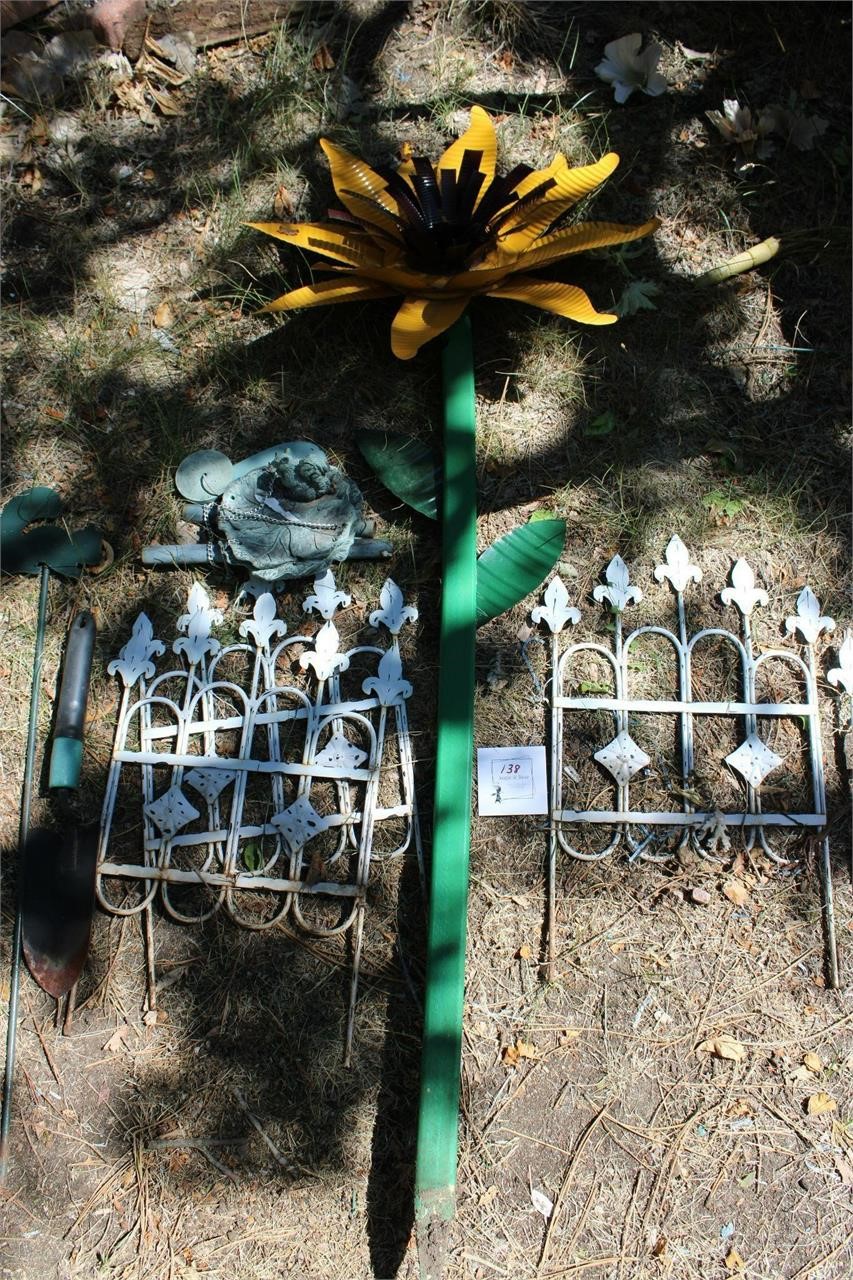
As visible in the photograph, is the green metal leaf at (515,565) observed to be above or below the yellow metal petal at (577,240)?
below

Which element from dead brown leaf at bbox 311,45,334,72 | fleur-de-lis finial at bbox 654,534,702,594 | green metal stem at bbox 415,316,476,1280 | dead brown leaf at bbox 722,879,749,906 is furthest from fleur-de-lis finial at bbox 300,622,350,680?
dead brown leaf at bbox 311,45,334,72

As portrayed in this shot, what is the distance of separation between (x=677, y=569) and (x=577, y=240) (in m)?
1.04

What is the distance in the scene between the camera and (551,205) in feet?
10.5

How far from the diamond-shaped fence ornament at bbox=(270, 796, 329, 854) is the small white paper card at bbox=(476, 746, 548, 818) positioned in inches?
17.3

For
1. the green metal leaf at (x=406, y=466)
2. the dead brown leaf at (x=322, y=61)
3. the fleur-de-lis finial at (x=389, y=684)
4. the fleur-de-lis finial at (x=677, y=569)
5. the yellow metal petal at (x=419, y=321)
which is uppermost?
the dead brown leaf at (x=322, y=61)

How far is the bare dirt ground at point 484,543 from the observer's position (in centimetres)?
258

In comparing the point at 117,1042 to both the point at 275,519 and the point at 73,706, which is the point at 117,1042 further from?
the point at 275,519

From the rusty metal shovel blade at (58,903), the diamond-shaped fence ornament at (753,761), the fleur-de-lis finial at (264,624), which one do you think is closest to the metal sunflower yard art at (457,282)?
the fleur-de-lis finial at (264,624)

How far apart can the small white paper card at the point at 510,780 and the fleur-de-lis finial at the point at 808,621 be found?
2.70 feet

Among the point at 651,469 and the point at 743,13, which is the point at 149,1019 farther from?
the point at 743,13

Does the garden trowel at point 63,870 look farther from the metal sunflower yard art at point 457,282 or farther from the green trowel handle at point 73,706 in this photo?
the metal sunflower yard art at point 457,282

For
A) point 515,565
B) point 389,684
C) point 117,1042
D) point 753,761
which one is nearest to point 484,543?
point 515,565

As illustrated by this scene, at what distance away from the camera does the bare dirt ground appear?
258 cm

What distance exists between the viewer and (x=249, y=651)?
10.0 feet
